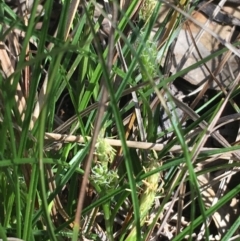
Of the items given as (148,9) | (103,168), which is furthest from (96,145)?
(148,9)

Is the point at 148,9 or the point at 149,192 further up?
the point at 148,9

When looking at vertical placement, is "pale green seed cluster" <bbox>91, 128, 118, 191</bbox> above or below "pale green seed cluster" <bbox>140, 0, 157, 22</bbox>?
below

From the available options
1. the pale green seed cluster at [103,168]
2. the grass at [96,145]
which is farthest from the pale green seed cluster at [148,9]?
the pale green seed cluster at [103,168]

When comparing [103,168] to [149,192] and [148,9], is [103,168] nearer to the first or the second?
[149,192]

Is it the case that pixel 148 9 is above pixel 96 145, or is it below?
above

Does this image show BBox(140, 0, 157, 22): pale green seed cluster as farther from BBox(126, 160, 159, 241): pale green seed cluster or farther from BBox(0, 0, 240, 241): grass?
Answer: BBox(126, 160, 159, 241): pale green seed cluster

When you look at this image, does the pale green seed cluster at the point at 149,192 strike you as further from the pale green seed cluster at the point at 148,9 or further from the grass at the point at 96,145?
the pale green seed cluster at the point at 148,9

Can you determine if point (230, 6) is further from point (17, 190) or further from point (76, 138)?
point (17, 190)

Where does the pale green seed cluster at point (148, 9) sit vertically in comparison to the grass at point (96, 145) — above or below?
above

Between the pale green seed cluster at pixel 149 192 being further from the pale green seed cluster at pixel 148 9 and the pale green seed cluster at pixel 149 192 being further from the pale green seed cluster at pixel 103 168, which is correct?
the pale green seed cluster at pixel 148 9

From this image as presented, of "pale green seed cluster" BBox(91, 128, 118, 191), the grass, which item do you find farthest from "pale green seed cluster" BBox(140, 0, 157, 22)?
"pale green seed cluster" BBox(91, 128, 118, 191)

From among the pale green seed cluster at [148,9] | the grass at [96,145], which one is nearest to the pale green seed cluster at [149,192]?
the grass at [96,145]
